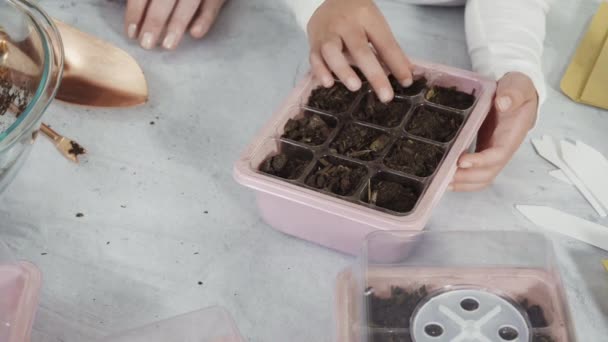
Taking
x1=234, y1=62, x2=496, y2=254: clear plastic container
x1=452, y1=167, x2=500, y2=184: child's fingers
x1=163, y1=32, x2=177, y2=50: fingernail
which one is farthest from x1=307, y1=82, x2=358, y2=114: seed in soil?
x1=163, y1=32, x2=177, y2=50: fingernail

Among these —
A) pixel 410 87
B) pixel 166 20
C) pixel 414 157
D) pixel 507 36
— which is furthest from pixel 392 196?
pixel 166 20

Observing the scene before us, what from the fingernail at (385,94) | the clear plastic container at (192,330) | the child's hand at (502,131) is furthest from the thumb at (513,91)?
the clear plastic container at (192,330)

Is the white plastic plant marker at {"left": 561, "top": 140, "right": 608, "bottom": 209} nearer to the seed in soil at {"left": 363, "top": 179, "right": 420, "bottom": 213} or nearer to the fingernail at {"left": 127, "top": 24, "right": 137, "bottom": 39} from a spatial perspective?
the seed in soil at {"left": 363, "top": 179, "right": 420, "bottom": 213}

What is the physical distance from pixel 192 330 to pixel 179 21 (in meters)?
0.44

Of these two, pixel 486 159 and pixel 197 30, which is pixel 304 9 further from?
pixel 486 159

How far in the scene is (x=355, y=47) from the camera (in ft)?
2.30

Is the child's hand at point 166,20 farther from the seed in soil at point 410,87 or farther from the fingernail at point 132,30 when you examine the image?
the seed in soil at point 410,87

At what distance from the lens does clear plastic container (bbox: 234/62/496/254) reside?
1.88ft

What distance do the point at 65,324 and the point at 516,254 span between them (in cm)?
37

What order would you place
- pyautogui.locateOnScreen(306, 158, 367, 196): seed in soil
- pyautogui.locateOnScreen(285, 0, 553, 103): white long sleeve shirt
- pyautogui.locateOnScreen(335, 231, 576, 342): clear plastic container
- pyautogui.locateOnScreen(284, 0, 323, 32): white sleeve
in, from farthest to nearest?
1. pyautogui.locateOnScreen(284, 0, 323, 32): white sleeve
2. pyautogui.locateOnScreen(285, 0, 553, 103): white long sleeve shirt
3. pyautogui.locateOnScreen(306, 158, 367, 196): seed in soil
4. pyautogui.locateOnScreen(335, 231, 576, 342): clear plastic container

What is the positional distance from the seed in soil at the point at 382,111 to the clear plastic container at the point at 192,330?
241 millimetres

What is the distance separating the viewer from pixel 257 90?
80 centimetres

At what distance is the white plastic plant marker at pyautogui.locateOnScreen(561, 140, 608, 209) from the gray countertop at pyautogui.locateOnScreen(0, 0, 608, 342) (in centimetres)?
2

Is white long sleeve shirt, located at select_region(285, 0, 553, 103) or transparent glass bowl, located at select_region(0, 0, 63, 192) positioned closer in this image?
transparent glass bowl, located at select_region(0, 0, 63, 192)
